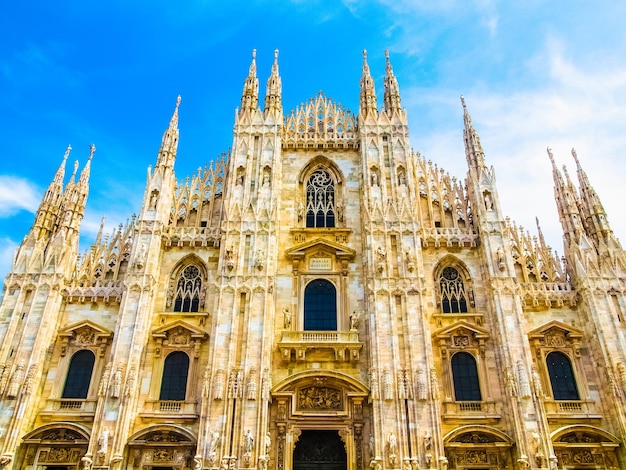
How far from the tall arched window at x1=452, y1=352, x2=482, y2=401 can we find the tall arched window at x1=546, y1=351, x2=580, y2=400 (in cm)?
323

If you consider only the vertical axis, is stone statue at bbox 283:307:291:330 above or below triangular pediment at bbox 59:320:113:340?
above

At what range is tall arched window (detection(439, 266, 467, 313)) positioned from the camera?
78.0 ft

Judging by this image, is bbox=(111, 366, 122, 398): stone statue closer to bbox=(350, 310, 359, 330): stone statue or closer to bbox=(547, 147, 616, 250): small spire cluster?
bbox=(350, 310, 359, 330): stone statue

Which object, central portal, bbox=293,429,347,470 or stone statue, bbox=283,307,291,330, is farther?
stone statue, bbox=283,307,291,330

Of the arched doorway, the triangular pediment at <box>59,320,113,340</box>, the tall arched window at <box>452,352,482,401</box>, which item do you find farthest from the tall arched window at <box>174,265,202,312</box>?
the tall arched window at <box>452,352,482,401</box>

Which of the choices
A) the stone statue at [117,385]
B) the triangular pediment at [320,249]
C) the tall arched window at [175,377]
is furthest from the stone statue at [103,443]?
the triangular pediment at [320,249]

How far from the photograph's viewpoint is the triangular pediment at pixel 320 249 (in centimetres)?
2445

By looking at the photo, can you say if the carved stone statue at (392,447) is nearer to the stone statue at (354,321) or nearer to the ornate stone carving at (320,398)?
the ornate stone carving at (320,398)

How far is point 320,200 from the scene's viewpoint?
2698cm

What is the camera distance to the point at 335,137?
28.3m

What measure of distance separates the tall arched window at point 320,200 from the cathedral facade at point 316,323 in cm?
10

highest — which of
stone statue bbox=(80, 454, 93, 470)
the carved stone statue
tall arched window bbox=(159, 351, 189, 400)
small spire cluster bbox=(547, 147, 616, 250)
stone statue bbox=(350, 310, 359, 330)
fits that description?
small spire cluster bbox=(547, 147, 616, 250)

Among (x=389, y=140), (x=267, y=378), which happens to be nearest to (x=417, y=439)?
(x=267, y=378)

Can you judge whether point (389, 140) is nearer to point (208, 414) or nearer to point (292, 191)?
point (292, 191)
